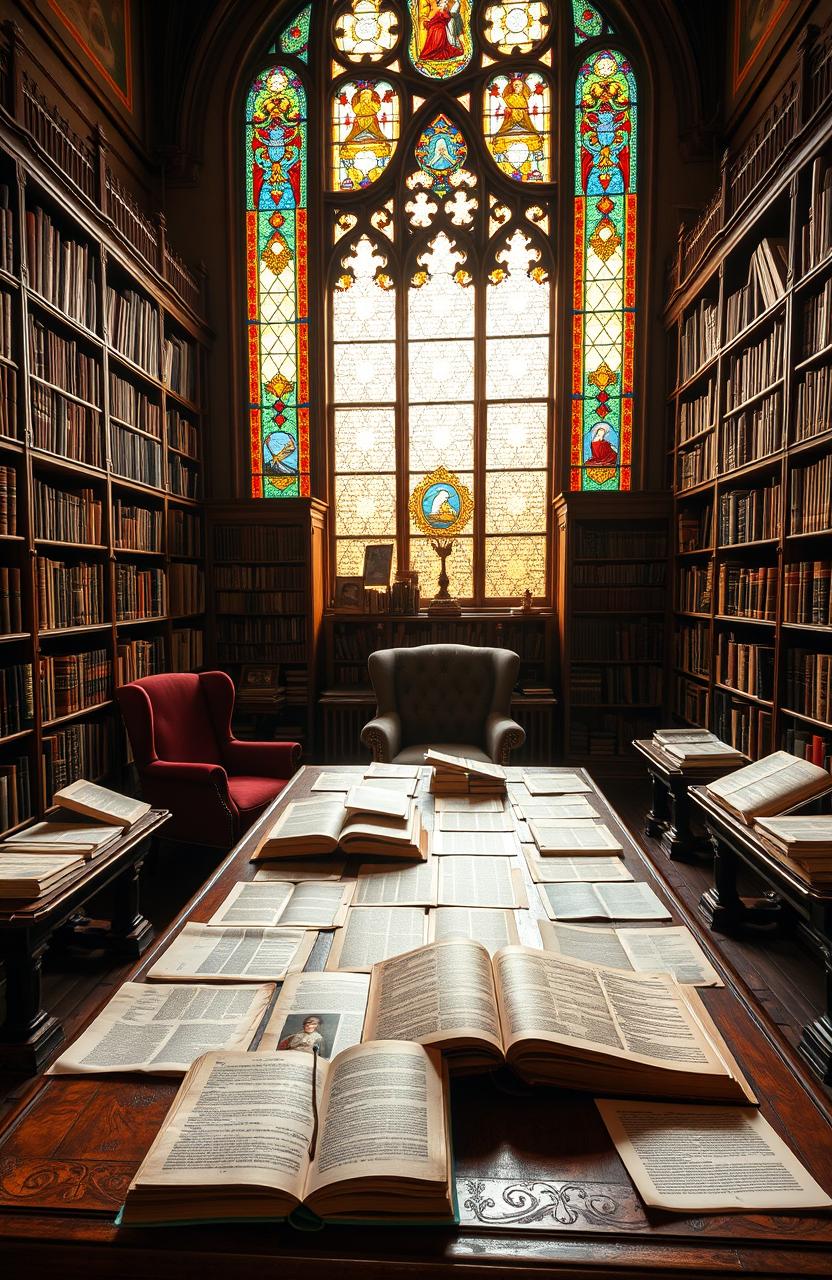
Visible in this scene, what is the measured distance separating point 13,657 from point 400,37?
18.0 ft

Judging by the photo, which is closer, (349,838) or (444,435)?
(349,838)

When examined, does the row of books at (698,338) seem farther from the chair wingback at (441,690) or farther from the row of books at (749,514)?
the chair wingback at (441,690)

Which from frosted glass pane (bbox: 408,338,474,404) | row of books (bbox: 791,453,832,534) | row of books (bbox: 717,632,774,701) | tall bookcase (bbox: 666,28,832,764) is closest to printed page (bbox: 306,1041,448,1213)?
tall bookcase (bbox: 666,28,832,764)

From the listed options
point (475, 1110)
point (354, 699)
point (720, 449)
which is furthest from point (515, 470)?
point (475, 1110)

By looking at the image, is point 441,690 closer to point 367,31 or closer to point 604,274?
point 604,274

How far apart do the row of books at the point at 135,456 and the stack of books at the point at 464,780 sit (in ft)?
8.98

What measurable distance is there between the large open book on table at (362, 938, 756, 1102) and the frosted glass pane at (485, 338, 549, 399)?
5.16m

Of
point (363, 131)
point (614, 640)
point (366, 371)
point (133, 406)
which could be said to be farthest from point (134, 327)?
point (614, 640)

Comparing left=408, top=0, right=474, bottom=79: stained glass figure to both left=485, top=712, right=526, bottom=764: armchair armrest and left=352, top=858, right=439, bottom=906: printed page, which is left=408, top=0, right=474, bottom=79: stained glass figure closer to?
left=485, top=712, right=526, bottom=764: armchair armrest

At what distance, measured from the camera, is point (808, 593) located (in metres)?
3.40

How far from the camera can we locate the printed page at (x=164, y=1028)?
1193 millimetres

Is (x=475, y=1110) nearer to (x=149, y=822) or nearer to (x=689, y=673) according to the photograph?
(x=149, y=822)

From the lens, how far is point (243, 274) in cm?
590

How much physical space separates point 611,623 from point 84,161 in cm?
419
